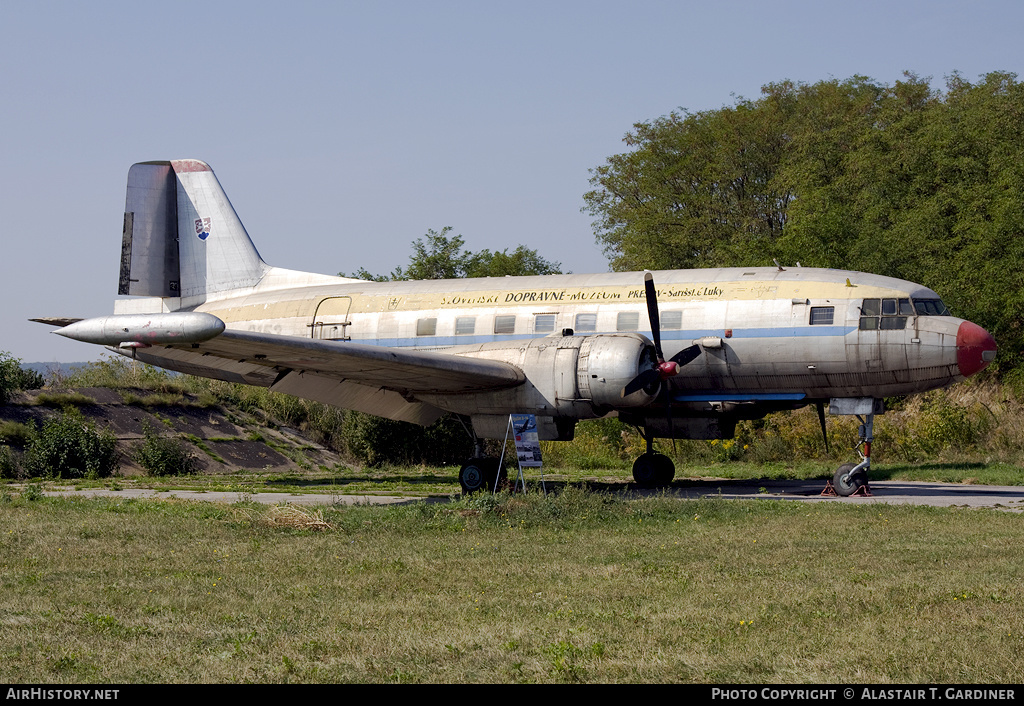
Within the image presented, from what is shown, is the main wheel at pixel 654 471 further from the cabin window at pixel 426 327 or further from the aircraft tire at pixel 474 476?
the cabin window at pixel 426 327

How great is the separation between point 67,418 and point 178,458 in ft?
11.0

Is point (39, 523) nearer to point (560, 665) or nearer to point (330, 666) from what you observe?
point (330, 666)

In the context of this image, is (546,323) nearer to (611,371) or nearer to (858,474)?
(611,371)

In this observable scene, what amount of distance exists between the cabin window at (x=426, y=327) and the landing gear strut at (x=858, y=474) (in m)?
9.25

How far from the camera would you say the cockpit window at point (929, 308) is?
1983cm

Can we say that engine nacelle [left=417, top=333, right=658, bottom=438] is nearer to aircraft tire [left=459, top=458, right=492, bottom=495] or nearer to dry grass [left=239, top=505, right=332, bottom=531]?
aircraft tire [left=459, top=458, right=492, bottom=495]

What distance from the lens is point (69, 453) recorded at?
2664 cm

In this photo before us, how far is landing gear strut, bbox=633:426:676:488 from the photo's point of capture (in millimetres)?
23234

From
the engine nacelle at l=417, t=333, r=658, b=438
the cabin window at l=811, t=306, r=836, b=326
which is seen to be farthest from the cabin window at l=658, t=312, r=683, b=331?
the cabin window at l=811, t=306, r=836, b=326

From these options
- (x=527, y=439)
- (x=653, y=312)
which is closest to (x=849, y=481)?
(x=653, y=312)

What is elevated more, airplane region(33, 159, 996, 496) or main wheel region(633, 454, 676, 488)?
airplane region(33, 159, 996, 496)

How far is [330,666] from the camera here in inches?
296

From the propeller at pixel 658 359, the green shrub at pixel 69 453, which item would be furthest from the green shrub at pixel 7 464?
the propeller at pixel 658 359

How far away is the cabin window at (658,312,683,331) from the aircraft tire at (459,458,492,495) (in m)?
4.66
